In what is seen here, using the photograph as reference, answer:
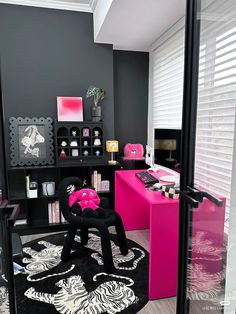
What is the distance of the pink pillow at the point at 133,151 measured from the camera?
3270 millimetres

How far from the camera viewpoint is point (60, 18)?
2.92 m

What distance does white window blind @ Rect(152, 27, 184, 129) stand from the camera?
2.62 m

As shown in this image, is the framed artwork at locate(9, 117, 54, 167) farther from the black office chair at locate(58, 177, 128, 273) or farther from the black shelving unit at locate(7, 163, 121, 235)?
the black office chair at locate(58, 177, 128, 273)

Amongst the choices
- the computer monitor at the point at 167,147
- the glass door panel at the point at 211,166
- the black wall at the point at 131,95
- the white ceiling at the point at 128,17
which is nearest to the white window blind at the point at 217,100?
the glass door panel at the point at 211,166

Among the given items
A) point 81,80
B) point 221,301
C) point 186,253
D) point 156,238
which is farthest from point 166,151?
point 81,80

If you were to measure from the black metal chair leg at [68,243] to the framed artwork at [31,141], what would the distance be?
1060 millimetres

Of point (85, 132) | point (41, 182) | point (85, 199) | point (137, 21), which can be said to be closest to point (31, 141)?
point (41, 182)

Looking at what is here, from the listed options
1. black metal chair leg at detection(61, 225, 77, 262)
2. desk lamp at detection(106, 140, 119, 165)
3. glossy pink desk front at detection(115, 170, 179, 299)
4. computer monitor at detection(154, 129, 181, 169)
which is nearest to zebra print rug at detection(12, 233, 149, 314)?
black metal chair leg at detection(61, 225, 77, 262)

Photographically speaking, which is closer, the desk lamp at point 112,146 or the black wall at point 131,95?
the desk lamp at point 112,146

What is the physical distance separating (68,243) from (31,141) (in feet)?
4.40

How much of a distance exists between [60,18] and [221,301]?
3.25 m

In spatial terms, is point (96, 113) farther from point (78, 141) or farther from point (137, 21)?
point (137, 21)

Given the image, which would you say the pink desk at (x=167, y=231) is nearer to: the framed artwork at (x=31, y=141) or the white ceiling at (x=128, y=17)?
the framed artwork at (x=31, y=141)

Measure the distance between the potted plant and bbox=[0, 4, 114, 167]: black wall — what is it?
0.47 feet
